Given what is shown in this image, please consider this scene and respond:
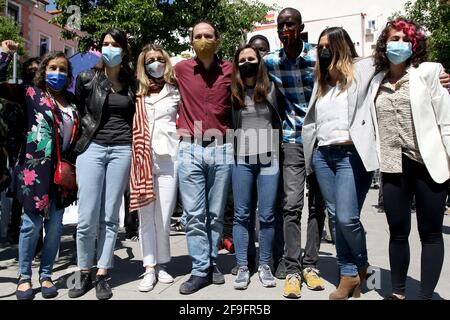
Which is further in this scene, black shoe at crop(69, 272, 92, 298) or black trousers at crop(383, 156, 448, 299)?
black shoe at crop(69, 272, 92, 298)

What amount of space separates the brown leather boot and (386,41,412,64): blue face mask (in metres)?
1.64

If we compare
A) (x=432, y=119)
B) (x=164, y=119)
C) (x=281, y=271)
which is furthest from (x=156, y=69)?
(x=432, y=119)

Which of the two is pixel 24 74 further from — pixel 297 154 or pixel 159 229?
pixel 297 154

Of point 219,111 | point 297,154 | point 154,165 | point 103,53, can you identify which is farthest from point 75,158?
point 297,154

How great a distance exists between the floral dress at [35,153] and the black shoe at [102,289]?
658mm

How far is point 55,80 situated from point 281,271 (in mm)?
2531

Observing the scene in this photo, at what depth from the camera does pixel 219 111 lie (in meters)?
3.54

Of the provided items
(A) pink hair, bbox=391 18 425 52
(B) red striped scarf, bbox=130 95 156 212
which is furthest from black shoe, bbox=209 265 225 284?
(A) pink hair, bbox=391 18 425 52

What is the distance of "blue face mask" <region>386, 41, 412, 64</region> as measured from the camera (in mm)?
2992

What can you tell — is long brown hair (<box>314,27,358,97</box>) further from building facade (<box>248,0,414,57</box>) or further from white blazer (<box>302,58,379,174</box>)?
building facade (<box>248,0,414,57</box>)

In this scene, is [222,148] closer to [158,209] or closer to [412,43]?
[158,209]

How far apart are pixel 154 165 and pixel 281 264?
144 centimetres
